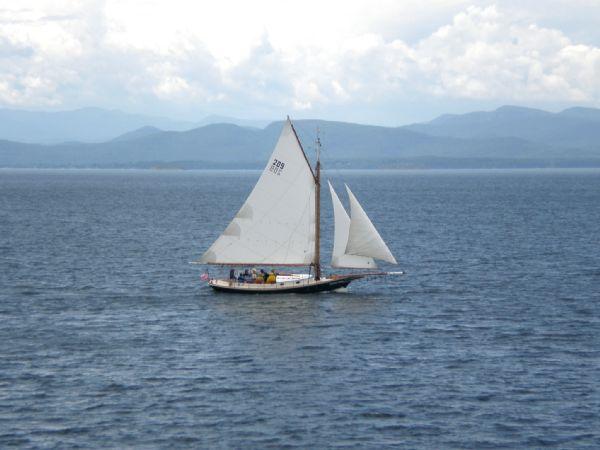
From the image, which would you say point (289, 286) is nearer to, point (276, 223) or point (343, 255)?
point (343, 255)

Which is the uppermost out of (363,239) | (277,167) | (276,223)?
(277,167)

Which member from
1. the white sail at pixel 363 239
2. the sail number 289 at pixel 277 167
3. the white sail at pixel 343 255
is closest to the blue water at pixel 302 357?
the white sail at pixel 343 255

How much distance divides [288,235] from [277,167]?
5.80 metres

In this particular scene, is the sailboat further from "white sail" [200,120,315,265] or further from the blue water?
the blue water

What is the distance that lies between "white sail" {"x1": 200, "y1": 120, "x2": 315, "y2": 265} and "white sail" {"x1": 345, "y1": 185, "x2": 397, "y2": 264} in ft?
13.4

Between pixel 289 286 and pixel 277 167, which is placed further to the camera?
pixel 277 167

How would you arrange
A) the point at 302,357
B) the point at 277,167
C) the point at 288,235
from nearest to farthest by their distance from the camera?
the point at 302,357
the point at 277,167
the point at 288,235

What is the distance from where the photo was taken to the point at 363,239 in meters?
74.9

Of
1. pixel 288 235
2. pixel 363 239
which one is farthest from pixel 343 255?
pixel 288 235

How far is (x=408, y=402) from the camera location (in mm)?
47656

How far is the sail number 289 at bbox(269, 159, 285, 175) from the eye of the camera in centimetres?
7619

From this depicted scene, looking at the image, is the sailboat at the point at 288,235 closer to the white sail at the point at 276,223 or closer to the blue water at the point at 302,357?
the white sail at the point at 276,223

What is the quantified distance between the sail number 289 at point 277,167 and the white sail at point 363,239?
6168 mm

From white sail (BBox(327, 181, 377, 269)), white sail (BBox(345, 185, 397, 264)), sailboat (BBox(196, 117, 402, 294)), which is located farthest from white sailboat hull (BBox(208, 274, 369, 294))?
white sail (BBox(345, 185, 397, 264))
